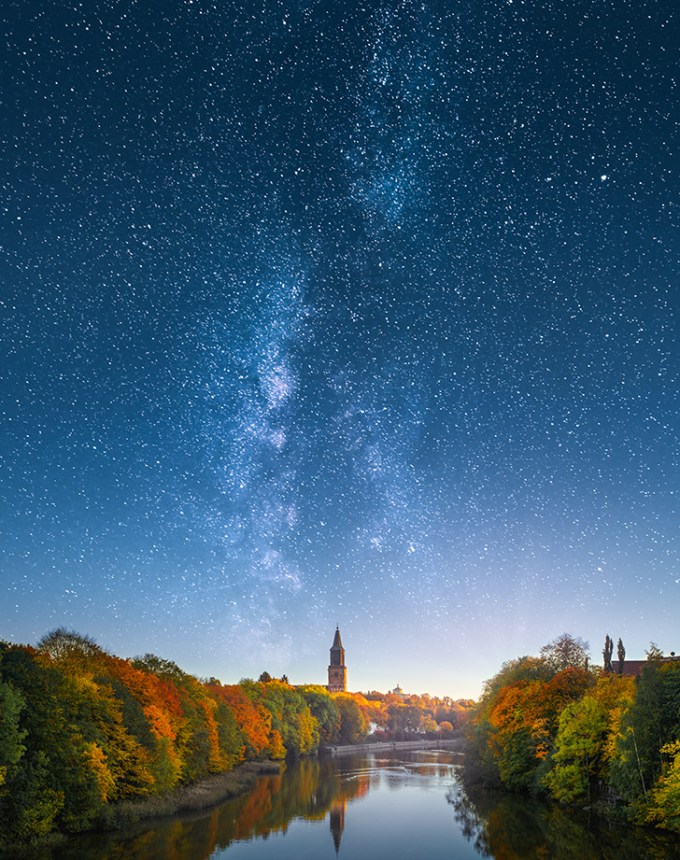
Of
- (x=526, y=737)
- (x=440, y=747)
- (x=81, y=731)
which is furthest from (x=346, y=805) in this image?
(x=440, y=747)

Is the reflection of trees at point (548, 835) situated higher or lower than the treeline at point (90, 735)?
lower

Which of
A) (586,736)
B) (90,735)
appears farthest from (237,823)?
(586,736)

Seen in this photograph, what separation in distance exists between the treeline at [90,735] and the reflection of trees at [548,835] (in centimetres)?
2443

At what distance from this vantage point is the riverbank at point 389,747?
463 feet

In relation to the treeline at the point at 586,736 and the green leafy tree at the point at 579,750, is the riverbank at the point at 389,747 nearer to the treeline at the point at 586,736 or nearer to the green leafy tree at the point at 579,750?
the treeline at the point at 586,736

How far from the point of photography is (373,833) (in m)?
47.8

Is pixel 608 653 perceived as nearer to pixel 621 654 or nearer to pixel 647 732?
pixel 621 654

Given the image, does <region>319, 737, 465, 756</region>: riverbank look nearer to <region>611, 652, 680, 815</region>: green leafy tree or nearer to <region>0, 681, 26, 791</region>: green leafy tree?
<region>611, 652, 680, 815</region>: green leafy tree

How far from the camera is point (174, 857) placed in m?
37.3

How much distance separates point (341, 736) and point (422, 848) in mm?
128192

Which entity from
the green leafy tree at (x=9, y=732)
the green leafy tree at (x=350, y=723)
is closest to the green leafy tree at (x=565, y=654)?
the green leafy tree at (x=9, y=732)

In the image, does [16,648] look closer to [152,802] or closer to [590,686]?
[152,802]

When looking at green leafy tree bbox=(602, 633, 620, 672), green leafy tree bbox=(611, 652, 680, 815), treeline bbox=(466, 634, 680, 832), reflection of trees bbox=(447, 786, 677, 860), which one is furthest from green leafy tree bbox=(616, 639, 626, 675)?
green leafy tree bbox=(611, 652, 680, 815)

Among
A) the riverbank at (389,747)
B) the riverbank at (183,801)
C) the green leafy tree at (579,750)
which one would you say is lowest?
the riverbank at (389,747)
